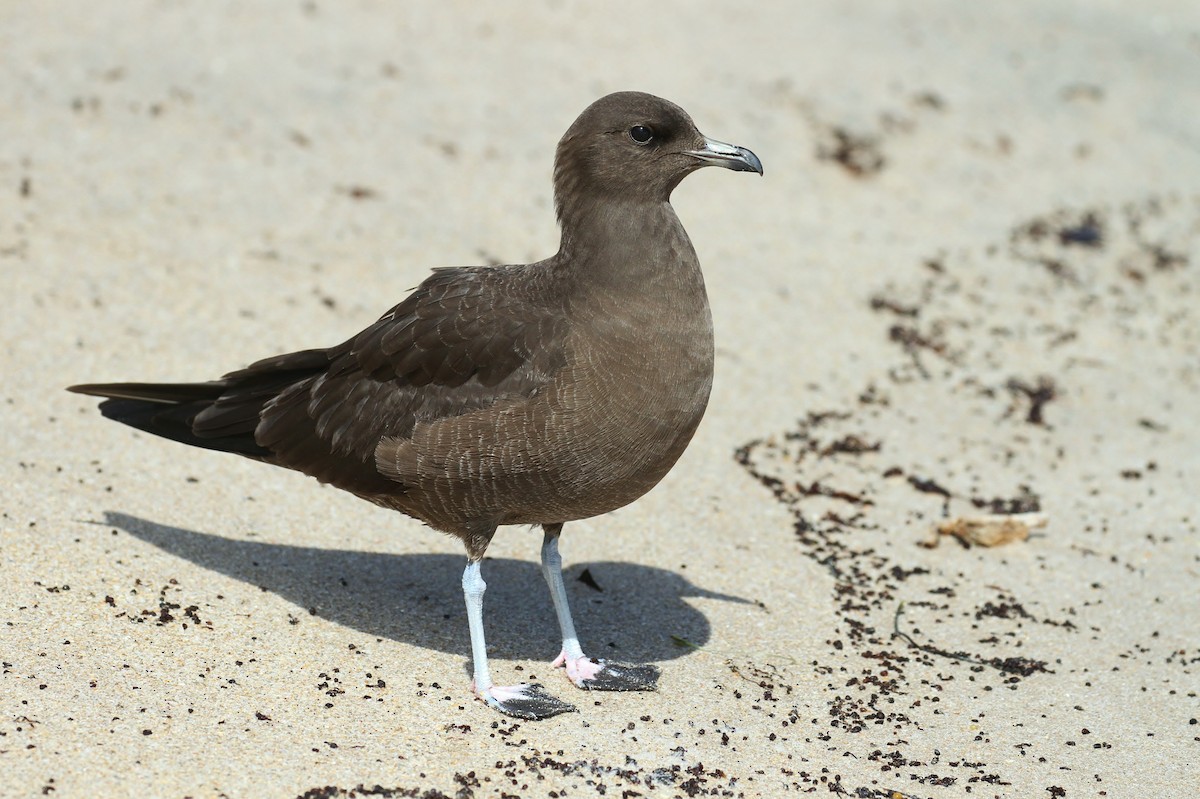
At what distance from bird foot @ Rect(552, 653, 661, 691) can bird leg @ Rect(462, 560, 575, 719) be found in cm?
18

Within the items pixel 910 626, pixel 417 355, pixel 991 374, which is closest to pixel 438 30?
pixel 991 374

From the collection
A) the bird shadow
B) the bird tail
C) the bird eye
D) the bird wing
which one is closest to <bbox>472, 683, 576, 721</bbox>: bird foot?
the bird shadow

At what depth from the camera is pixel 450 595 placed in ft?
21.3

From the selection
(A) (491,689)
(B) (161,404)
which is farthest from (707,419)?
(B) (161,404)

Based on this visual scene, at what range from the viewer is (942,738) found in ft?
18.0

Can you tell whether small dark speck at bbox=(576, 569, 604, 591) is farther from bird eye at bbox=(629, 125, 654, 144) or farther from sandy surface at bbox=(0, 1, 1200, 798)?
bird eye at bbox=(629, 125, 654, 144)

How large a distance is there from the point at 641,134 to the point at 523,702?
A: 7.98ft

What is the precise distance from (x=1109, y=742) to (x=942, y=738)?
696mm

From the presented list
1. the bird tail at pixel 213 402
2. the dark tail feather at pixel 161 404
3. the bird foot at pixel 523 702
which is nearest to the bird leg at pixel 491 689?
the bird foot at pixel 523 702

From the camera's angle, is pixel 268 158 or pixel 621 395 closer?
pixel 621 395

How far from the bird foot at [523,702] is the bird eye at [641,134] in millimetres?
2373

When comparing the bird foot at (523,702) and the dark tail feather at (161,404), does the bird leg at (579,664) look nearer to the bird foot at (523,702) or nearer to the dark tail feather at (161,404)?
the bird foot at (523,702)

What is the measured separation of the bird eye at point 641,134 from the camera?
5.61 metres

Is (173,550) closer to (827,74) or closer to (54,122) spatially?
(54,122)
